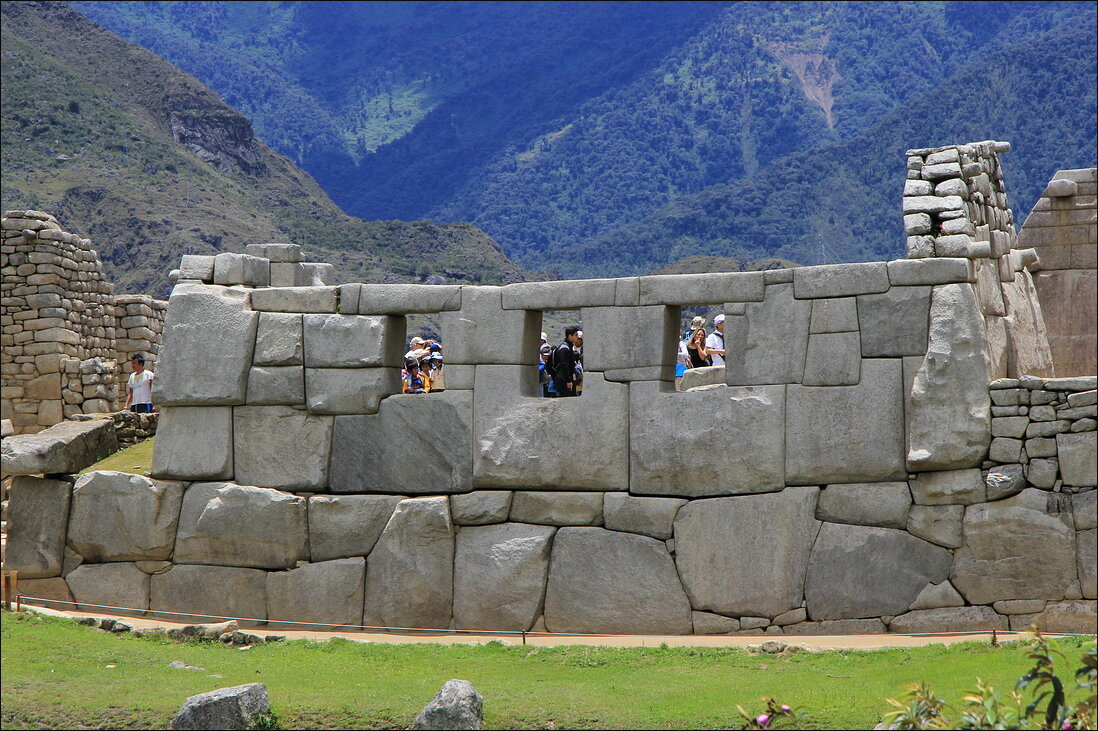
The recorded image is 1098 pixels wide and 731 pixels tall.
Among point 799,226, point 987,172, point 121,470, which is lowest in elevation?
point 121,470

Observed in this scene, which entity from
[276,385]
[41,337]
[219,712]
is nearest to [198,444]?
[276,385]

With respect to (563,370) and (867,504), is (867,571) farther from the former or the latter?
(563,370)

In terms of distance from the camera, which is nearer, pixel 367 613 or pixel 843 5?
pixel 367 613

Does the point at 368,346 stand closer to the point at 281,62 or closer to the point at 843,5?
the point at 843,5

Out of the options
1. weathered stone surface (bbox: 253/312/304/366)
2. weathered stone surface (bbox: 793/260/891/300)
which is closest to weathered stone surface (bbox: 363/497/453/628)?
weathered stone surface (bbox: 253/312/304/366)

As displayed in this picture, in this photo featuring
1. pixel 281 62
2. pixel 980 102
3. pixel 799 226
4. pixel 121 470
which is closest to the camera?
pixel 121 470

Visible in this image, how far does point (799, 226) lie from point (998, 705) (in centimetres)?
5065

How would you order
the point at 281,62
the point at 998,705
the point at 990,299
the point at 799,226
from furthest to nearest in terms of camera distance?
the point at 281,62, the point at 799,226, the point at 990,299, the point at 998,705

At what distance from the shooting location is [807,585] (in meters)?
10.2

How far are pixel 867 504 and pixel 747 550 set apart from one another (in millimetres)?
1001

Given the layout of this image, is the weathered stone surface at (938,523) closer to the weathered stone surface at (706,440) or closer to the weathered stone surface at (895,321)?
the weathered stone surface at (706,440)

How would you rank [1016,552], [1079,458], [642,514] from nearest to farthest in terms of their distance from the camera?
1. [1079,458]
2. [1016,552]
3. [642,514]

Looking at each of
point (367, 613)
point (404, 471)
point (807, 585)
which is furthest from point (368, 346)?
point (807, 585)

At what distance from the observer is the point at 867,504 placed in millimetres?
10078
